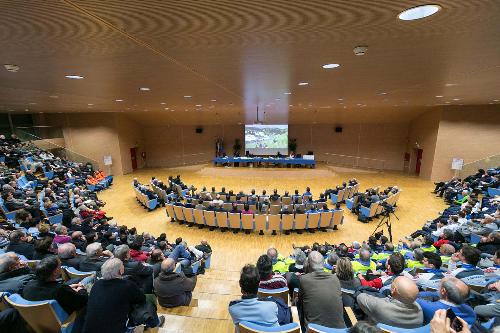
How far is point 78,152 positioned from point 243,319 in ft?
69.6

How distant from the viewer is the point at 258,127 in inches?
822

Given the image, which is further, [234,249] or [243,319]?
[234,249]

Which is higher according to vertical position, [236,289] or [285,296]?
[285,296]

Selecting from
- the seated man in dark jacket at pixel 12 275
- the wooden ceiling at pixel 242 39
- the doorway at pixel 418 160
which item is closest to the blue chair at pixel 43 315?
the seated man in dark jacket at pixel 12 275

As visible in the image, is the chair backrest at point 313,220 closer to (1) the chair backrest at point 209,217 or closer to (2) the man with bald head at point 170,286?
(1) the chair backrest at point 209,217

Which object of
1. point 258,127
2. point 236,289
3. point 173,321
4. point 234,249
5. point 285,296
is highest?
point 258,127

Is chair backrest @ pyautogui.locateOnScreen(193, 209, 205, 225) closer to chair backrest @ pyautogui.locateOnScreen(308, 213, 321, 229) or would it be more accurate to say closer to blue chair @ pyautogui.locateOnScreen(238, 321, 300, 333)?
chair backrest @ pyautogui.locateOnScreen(308, 213, 321, 229)

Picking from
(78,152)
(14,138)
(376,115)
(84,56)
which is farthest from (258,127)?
(84,56)

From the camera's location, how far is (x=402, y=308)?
229 cm

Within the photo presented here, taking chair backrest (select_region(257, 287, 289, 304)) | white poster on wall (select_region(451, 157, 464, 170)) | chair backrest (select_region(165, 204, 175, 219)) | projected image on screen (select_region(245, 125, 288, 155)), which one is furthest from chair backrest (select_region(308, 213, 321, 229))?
projected image on screen (select_region(245, 125, 288, 155))

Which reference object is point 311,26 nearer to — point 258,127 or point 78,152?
point 258,127

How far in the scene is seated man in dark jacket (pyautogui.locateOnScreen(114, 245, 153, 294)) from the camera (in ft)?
11.2

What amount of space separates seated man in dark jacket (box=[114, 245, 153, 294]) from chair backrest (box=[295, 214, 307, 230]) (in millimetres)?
6037

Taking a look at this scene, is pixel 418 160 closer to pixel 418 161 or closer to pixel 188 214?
pixel 418 161
